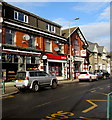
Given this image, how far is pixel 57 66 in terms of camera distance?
87.1 feet

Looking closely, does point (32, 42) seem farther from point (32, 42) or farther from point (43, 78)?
point (43, 78)

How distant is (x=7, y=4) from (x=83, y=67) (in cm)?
2062

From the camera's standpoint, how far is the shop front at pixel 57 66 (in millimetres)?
24309

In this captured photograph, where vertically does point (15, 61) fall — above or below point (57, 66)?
above

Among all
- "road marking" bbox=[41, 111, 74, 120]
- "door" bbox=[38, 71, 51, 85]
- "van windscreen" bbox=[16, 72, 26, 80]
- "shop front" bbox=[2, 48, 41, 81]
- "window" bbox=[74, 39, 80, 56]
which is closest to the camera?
"road marking" bbox=[41, 111, 74, 120]

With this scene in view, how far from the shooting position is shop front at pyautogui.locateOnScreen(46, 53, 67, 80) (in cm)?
2431

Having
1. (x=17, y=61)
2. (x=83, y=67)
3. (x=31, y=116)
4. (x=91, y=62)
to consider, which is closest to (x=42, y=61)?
(x=17, y=61)

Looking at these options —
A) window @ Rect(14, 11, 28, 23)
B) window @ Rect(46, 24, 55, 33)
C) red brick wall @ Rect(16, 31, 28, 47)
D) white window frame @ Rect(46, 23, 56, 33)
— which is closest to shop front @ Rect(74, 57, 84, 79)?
white window frame @ Rect(46, 23, 56, 33)

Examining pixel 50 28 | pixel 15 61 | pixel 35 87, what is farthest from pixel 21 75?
pixel 50 28

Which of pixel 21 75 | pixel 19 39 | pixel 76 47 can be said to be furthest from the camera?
pixel 76 47

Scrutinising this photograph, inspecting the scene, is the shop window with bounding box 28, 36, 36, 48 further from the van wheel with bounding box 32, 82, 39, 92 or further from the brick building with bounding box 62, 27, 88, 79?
the van wheel with bounding box 32, 82, 39, 92

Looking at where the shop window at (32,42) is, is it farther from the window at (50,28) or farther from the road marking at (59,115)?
the road marking at (59,115)

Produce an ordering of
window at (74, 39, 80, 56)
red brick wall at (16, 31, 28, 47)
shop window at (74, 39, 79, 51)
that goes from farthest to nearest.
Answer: shop window at (74, 39, 79, 51)
window at (74, 39, 80, 56)
red brick wall at (16, 31, 28, 47)

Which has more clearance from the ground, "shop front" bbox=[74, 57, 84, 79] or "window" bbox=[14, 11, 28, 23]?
"window" bbox=[14, 11, 28, 23]
